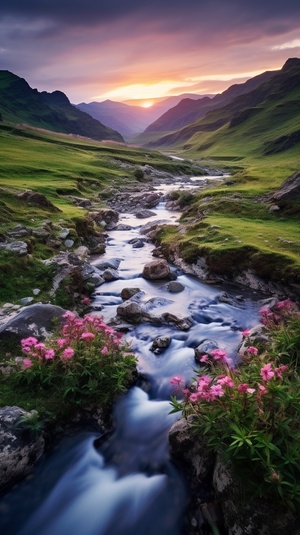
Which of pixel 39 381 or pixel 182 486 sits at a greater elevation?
pixel 39 381

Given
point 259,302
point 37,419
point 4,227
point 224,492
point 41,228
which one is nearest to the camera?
point 224,492

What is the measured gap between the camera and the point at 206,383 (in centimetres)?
684

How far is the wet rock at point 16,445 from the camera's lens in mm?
7770

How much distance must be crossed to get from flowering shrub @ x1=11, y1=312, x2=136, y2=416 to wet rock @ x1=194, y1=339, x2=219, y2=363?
282 centimetres

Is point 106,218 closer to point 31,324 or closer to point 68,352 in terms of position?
point 31,324

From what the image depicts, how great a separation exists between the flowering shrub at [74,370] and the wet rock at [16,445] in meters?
0.99

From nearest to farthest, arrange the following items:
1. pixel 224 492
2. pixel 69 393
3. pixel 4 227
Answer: pixel 224 492 → pixel 69 393 → pixel 4 227

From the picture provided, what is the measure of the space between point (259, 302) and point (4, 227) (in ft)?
46.6

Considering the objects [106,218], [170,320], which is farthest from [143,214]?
[170,320]

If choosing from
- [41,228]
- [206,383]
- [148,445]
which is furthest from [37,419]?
[41,228]

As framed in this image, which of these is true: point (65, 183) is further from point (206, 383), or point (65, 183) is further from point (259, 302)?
point (206, 383)

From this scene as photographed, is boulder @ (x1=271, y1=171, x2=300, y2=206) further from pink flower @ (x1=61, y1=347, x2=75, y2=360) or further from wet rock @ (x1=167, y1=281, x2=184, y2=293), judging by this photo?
pink flower @ (x1=61, y1=347, x2=75, y2=360)

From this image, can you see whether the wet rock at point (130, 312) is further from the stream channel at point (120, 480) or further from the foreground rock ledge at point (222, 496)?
the foreground rock ledge at point (222, 496)

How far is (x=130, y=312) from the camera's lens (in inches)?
588
